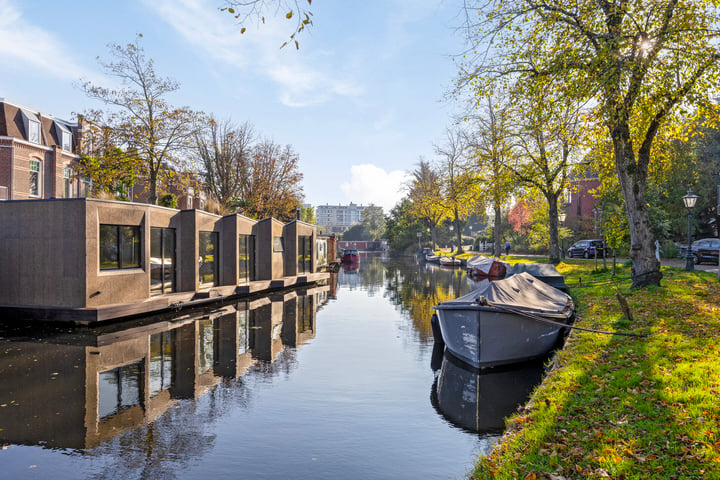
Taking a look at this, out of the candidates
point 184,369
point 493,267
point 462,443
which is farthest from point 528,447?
point 493,267

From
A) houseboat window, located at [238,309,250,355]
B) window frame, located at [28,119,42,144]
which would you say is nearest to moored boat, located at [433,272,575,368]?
houseboat window, located at [238,309,250,355]

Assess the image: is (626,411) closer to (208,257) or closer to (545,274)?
(545,274)

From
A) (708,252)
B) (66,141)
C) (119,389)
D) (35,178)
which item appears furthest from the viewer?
(66,141)

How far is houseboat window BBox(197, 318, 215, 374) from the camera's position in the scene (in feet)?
33.6

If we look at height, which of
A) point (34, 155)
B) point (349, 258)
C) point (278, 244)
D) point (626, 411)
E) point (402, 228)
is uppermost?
point (34, 155)

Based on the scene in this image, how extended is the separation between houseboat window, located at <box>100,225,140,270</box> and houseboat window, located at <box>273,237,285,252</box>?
11115mm

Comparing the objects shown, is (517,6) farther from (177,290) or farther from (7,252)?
(7,252)

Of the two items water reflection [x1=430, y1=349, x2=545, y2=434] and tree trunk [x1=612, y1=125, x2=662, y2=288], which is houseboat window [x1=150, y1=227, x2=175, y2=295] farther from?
tree trunk [x1=612, y1=125, x2=662, y2=288]

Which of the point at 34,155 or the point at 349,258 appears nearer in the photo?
the point at 34,155

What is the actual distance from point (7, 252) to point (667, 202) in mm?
41277

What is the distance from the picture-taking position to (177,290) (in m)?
19.0

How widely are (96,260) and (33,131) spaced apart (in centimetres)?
2806

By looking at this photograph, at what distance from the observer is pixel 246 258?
80.8 ft

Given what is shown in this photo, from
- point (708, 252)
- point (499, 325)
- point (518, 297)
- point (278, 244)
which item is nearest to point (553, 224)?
point (708, 252)
